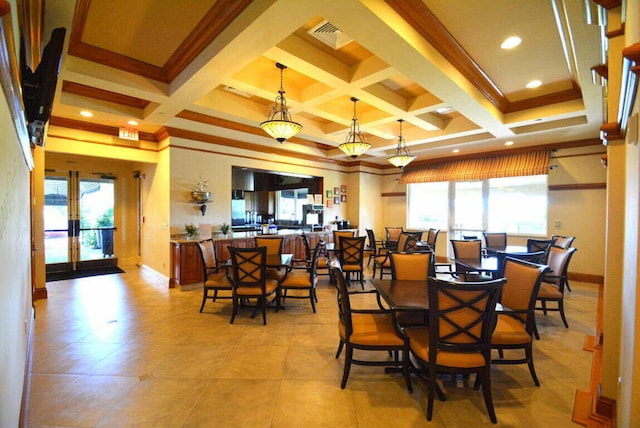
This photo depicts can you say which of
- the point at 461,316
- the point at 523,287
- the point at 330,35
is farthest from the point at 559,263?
the point at 330,35

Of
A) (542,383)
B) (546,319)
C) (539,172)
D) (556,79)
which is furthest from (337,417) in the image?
(539,172)

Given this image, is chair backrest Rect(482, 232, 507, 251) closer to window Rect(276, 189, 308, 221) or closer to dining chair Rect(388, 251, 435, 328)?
dining chair Rect(388, 251, 435, 328)

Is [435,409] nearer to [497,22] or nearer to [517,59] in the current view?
[497,22]

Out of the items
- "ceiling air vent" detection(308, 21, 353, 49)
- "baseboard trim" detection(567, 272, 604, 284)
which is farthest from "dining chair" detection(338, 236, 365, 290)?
"baseboard trim" detection(567, 272, 604, 284)

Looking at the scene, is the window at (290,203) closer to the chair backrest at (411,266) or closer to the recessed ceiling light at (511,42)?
the chair backrest at (411,266)

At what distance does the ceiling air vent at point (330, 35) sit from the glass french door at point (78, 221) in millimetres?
6818

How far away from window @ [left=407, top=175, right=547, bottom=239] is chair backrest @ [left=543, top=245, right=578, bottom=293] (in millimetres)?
2911

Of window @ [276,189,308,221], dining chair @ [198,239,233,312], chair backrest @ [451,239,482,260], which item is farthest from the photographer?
window @ [276,189,308,221]

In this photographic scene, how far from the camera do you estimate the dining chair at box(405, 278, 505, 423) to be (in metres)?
2.00

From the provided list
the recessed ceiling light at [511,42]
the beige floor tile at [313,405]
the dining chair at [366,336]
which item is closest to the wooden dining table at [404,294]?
the dining chair at [366,336]

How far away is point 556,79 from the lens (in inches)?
154

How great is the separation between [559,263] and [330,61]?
3.95 metres

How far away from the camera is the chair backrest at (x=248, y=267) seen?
3.67 meters

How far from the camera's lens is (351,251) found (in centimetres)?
532
